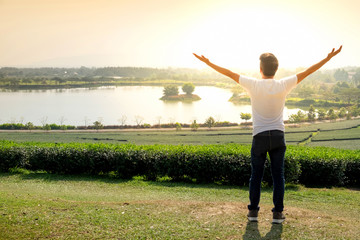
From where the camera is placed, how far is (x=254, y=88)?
4934 mm

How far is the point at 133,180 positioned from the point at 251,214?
610 centimetres

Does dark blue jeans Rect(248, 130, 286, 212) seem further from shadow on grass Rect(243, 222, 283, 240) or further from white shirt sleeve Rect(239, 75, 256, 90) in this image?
white shirt sleeve Rect(239, 75, 256, 90)

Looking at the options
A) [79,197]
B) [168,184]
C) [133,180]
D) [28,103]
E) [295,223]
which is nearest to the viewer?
[295,223]

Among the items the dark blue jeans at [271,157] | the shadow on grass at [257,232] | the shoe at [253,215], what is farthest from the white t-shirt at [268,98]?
the shadow on grass at [257,232]

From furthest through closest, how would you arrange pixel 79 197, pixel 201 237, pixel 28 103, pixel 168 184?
pixel 28 103, pixel 168 184, pixel 79 197, pixel 201 237

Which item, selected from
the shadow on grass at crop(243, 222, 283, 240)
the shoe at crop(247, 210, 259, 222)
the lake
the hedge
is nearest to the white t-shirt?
the shoe at crop(247, 210, 259, 222)

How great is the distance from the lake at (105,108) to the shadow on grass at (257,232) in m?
79.0

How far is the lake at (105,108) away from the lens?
293ft

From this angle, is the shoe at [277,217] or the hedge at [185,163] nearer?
the shoe at [277,217]

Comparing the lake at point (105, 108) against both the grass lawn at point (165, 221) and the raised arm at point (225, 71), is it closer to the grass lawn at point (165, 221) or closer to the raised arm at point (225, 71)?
the grass lawn at point (165, 221)

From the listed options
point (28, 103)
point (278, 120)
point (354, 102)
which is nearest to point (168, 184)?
point (278, 120)

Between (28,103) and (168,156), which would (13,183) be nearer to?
(168,156)

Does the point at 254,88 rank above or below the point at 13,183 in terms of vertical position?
above

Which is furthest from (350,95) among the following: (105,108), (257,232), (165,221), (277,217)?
(165,221)
